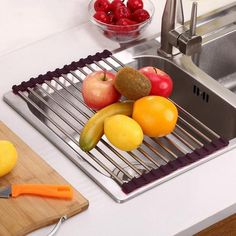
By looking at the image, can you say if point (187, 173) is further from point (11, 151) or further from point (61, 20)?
point (61, 20)

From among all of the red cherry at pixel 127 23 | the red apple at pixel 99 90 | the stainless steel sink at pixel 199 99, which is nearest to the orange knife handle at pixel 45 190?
the red apple at pixel 99 90

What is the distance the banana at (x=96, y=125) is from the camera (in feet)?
5.12

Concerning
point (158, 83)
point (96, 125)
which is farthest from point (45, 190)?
point (158, 83)

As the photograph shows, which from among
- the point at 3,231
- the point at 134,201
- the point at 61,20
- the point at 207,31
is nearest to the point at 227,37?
the point at 207,31

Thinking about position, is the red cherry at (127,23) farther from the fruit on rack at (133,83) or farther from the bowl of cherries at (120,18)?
the fruit on rack at (133,83)

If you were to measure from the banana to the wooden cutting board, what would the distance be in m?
0.10

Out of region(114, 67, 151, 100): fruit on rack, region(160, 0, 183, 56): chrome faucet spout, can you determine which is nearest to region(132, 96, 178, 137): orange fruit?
region(114, 67, 151, 100): fruit on rack

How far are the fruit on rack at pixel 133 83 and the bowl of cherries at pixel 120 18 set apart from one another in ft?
1.00

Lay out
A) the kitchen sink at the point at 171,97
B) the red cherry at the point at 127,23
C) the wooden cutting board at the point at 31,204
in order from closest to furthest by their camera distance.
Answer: the wooden cutting board at the point at 31,204 < the kitchen sink at the point at 171,97 < the red cherry at the point at 127,23

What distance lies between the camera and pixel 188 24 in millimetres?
1930

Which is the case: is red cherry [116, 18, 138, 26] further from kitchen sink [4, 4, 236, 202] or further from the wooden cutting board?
the wooden cutting board

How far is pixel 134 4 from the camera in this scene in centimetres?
191

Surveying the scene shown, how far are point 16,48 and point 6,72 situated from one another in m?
0.12

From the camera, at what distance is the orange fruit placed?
5.09 feet
